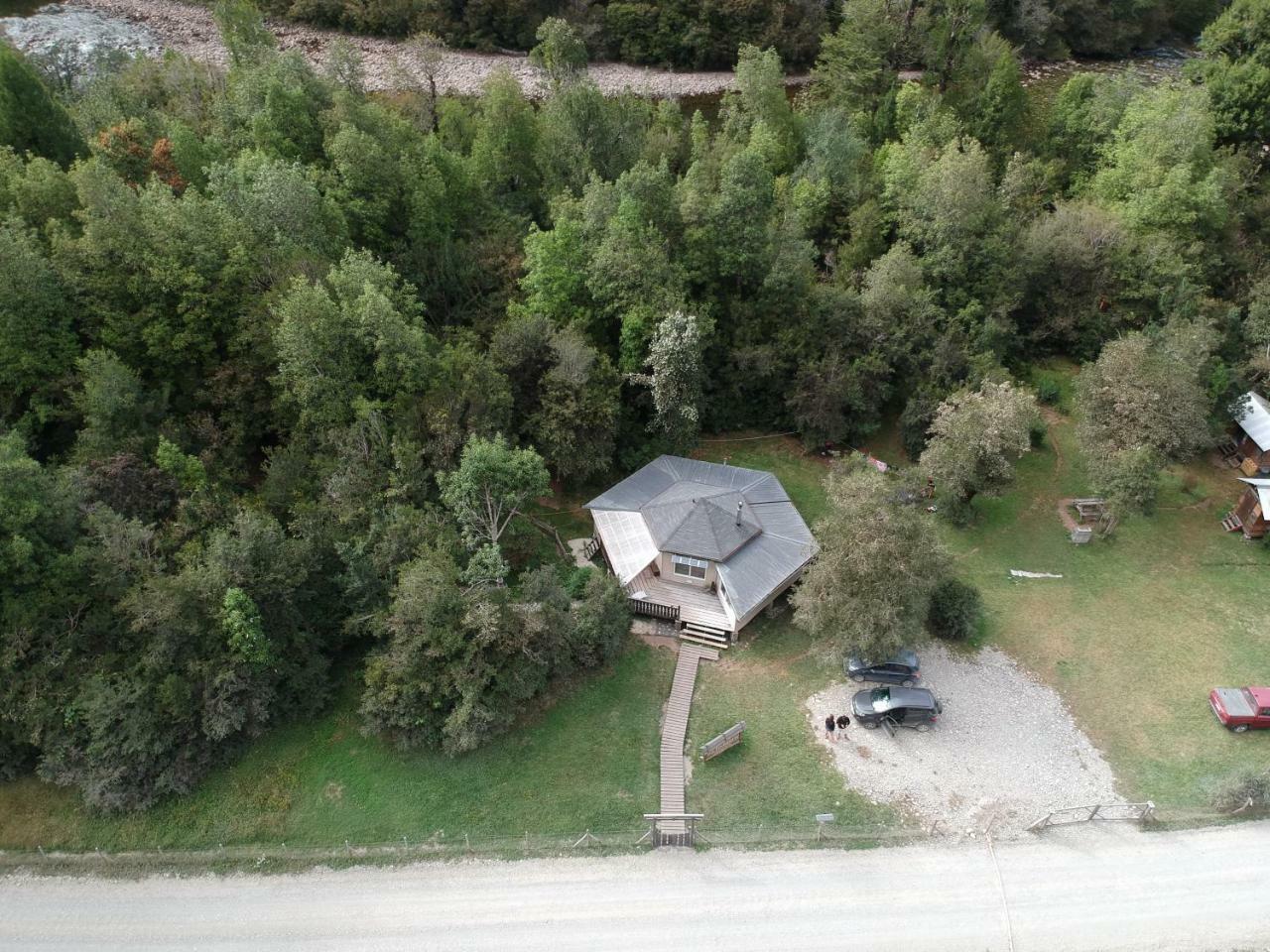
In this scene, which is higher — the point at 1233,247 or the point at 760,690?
the point at 1233,247

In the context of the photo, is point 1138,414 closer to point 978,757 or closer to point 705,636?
point 978,757

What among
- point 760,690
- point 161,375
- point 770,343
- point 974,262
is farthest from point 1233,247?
point 161,375

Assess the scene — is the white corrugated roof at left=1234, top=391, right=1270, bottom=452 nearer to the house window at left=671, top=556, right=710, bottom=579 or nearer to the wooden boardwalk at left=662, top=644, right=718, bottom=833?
the house window at left=671, top=556, right=710, bottom=579

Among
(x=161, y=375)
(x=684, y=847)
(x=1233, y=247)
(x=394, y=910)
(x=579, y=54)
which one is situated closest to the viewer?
(x=394, y=910)

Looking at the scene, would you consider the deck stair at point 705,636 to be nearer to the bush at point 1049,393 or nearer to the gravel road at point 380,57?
the bush at point 1049,393

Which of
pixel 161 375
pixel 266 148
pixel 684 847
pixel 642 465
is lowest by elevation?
pixel 684 847

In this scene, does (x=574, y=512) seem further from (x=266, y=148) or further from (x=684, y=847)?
(x=266, y=148)
